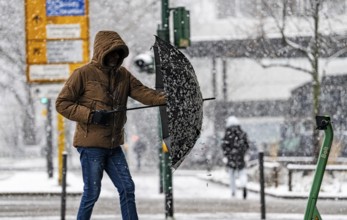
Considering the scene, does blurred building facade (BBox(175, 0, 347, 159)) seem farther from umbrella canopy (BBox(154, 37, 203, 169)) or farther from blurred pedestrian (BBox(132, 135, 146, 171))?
umbrella canopy (BBox(154, 37, 203, 169))

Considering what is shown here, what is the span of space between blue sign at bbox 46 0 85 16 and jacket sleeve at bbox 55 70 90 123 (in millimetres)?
9416

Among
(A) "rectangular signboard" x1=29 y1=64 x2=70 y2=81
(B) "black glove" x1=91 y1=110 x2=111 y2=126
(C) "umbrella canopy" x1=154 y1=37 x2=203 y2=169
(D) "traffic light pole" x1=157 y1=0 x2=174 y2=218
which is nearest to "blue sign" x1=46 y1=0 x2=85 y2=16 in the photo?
(A) "rectangular signboard" x1=29 y1=64 x2=70 y2=81

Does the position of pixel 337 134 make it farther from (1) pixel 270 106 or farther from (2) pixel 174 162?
(2) pixel 174 162

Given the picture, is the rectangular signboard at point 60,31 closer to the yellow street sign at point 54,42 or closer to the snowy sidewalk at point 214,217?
the yellow street sign at point 54,42

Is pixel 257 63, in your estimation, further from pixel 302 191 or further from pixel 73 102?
pixel 73 102

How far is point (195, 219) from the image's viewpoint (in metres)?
12.0

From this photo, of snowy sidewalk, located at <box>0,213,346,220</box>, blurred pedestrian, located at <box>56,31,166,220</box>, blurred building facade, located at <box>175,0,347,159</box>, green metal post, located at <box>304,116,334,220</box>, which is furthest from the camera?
blurred building facade, located at <box>175,0,347,159</box>

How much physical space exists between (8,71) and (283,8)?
48.6 feet

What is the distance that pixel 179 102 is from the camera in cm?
636

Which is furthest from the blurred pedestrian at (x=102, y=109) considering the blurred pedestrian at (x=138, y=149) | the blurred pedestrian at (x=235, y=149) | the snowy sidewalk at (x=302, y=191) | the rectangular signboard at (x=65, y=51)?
the blurred pedestrian at (x=138, y=149)

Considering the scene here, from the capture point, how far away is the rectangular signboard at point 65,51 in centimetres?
1706

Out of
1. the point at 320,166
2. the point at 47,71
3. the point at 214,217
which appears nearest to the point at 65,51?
the point at 47,71

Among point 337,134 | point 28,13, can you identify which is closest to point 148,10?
point 337,134

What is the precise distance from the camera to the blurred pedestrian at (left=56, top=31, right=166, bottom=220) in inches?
281
